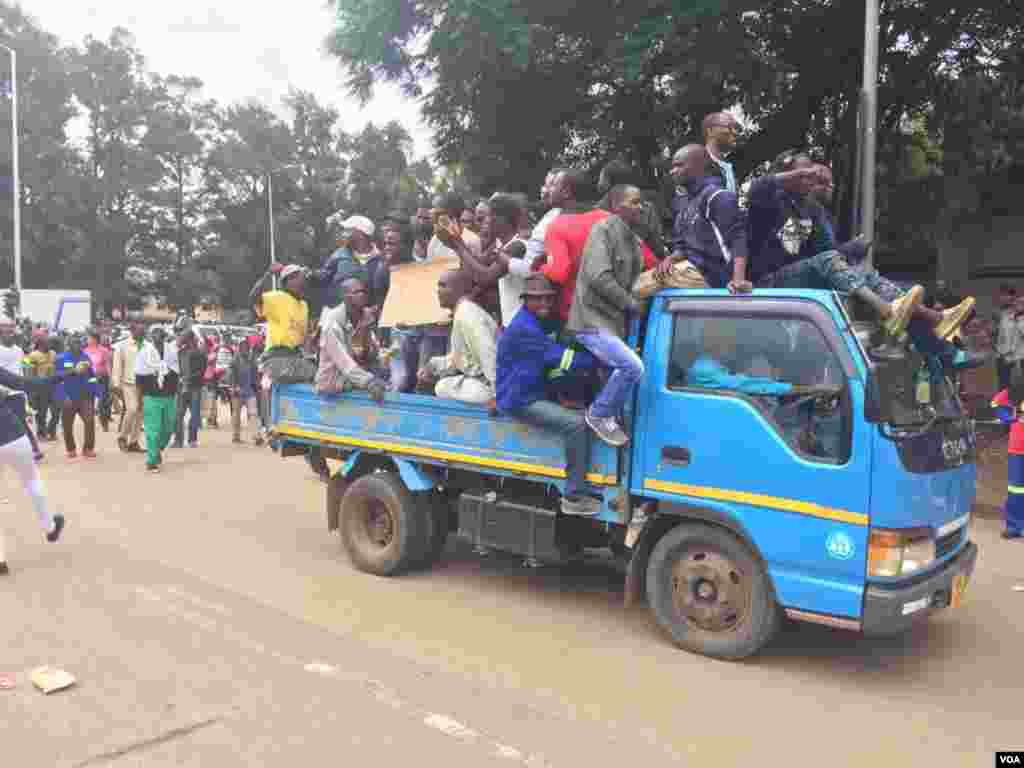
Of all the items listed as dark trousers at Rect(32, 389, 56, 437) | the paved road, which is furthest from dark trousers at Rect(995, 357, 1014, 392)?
dark trousers at Rect(32, 389, 56, 437)

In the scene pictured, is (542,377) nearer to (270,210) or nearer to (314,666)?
(314,666)

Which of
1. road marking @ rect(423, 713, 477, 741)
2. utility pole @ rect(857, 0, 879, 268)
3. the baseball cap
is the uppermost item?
utility pole @ rect(857, 0, 879, 268)

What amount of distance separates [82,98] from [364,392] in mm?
46773

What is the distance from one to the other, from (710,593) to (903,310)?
5.87 feet

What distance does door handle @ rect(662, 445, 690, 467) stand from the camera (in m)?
4.58

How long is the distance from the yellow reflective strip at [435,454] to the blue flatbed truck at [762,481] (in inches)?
0.6

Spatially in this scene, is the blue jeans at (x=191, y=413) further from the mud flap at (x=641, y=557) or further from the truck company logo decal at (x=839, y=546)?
the truck company logo decal at (x=839, y=546)

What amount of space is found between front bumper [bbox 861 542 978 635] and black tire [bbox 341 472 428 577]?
3005 millimetres

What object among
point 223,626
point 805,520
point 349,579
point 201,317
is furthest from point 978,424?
point 201,317

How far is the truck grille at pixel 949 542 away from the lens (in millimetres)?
4406

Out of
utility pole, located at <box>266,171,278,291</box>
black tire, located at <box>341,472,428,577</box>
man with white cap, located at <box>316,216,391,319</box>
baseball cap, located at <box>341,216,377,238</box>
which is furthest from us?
utility pole, located at <box>266,171,278,291</box>

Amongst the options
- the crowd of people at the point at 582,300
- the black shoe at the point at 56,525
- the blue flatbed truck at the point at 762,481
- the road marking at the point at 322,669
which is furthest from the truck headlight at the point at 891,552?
the black shoe at the point at 56,525

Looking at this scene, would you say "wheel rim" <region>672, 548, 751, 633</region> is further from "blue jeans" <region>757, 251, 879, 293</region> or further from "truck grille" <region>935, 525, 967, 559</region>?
"blue jeans" <region>757, 251, 879, 293</region>

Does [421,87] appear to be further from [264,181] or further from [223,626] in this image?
[264,181]
